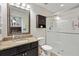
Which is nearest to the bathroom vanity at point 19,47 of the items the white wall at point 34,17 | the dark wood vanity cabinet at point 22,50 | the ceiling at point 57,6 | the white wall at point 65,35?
the dark wood vanity cabinet at point 22,50

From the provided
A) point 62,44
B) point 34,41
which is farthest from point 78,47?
point 34,41

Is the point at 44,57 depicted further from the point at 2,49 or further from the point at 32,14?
the point at 32,14

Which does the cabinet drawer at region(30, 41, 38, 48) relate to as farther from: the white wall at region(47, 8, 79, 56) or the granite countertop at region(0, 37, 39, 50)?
the white wall at region(47, 8, 79, 56)

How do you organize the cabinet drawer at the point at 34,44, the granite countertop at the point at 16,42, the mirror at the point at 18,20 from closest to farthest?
the granite countertop at the point at 16,42 → the mirror at the point at 18,20 → the cabinet drawer at the point at 34,44

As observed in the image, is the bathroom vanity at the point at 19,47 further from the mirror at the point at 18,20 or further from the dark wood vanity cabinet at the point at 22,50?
the mirror at the point at 18,20

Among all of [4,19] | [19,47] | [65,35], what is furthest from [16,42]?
[65,35]

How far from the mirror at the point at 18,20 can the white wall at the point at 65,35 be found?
428mm

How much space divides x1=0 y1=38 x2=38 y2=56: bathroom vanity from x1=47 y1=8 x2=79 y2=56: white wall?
1.01ft

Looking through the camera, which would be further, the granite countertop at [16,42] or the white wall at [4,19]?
the white wall at [4,19]

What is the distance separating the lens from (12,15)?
1.87 m

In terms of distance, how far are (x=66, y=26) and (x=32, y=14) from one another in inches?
23.3

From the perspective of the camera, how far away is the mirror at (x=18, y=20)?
5.92 ft

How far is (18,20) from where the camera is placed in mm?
1792

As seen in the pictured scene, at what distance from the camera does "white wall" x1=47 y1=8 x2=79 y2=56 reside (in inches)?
69.5
